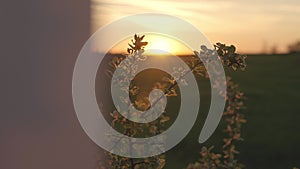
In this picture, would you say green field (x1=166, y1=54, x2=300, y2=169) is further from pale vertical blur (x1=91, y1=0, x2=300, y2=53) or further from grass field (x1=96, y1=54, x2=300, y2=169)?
pale vertical blur (x1=91, y1=0, x2=300, y2=53)

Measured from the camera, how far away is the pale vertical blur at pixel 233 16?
77.7 inches

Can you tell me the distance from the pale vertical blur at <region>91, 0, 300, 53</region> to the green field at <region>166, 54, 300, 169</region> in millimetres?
664

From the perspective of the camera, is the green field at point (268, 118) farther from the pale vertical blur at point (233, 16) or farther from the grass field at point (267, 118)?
the pale vertical blur at point (233, 16)

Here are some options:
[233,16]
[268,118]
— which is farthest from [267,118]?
[233,16]

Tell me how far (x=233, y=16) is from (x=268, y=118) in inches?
66.6

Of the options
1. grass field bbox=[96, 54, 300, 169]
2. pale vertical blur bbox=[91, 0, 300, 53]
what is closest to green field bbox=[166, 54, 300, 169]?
grass field bbox=[96, 54, 300, 169]

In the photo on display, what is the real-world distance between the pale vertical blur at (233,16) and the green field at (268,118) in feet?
2.18

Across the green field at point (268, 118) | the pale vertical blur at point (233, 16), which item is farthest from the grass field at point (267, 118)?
the pale vertical blur at point (233, 16)

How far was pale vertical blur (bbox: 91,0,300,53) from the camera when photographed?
197 cm

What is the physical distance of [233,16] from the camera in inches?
99.7

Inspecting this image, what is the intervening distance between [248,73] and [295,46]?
573mm

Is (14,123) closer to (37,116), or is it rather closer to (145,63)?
(37,116)

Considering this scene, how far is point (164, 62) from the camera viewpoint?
186 cm

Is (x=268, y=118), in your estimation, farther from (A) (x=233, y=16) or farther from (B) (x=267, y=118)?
(A) (x=233, y=16)
